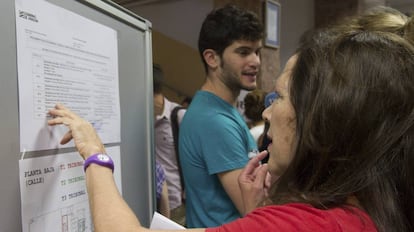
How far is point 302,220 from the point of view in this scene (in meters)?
0.61

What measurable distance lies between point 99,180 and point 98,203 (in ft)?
0.17

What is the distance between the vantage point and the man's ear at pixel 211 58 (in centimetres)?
153

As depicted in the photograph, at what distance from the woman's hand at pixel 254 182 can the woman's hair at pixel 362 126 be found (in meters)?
0.39

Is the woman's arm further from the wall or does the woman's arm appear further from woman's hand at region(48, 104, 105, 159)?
the wall

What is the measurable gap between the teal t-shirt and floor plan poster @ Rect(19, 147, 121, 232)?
0.52m

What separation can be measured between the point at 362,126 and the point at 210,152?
68 cm

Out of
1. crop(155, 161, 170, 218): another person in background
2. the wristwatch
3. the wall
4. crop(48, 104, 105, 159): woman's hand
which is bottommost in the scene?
crop(155, 161, 170, 218): another person in background

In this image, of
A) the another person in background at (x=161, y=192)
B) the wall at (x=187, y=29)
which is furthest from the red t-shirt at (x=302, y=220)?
the wall at (x=187, y=29)

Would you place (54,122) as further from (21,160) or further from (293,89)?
(293,89)

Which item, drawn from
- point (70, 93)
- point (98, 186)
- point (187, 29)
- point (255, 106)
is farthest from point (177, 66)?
point (98, 186)

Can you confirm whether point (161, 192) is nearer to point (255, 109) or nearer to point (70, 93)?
point (255, 109)

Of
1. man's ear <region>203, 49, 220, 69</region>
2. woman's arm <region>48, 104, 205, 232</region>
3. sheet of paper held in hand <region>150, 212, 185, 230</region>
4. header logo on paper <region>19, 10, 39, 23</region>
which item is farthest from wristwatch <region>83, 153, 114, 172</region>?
man's ear <region>203, 49, 220, 69</region>

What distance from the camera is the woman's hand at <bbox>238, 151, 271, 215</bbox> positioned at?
3.62 ft

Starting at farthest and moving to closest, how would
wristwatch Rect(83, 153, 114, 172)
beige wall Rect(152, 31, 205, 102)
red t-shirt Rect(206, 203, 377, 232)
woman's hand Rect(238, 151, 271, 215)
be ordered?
beige wall Rect(152, 31, 205, 102) → woman's hand Rect(238, 151, 271, 215) → wristwatch Rect(83, 153, 114, 172) → red t-shirt Rect(206, 203, 377, 232)
